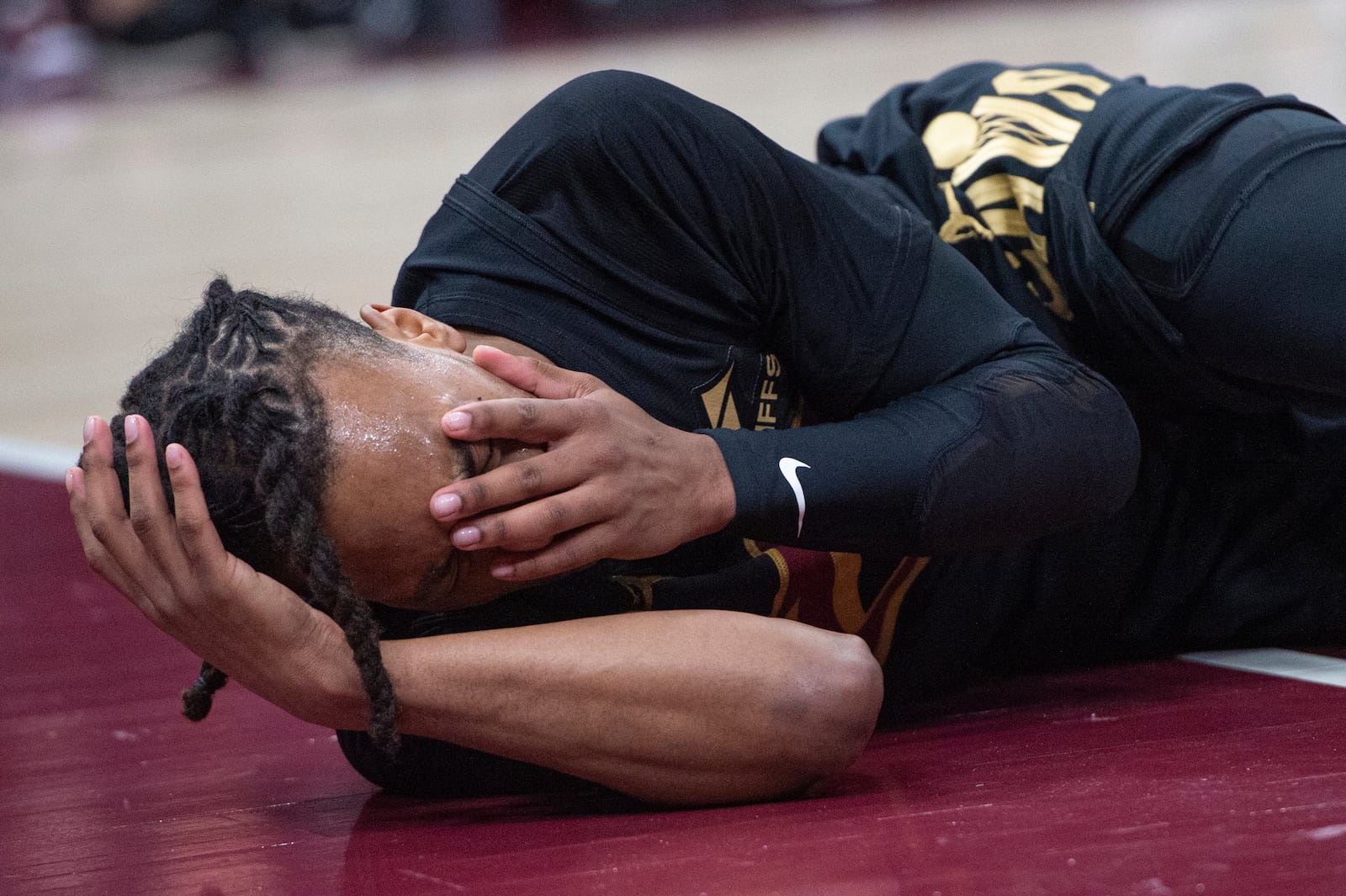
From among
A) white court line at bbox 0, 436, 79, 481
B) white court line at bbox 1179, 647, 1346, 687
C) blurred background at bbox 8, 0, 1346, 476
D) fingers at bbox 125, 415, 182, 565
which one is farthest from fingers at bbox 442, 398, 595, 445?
blurred background at bbox 8, 0, 1346, 476

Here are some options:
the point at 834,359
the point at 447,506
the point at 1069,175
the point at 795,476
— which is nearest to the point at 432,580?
the point at 447,506

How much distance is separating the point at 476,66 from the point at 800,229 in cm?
944

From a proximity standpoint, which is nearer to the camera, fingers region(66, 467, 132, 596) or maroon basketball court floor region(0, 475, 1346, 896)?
maroon basketball court floor region(0, 475, 1346, 896)

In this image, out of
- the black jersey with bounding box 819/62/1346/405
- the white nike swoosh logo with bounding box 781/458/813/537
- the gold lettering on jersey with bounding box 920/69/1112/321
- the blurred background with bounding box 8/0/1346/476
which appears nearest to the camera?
the white nike swoosh logo with bounding box 781/458/813/537

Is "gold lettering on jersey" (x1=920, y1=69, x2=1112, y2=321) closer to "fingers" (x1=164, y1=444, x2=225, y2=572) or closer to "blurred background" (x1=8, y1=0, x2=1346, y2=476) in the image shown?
"fingers" (x1=164, y1=444, x2=225, y2=572)

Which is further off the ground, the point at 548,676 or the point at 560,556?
the point at 560,556

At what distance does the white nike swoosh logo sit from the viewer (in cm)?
136

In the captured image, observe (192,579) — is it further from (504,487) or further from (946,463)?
(946,463)

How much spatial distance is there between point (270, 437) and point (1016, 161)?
37.8 inches

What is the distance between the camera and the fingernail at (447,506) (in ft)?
4.08

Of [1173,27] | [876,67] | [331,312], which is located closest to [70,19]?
[876,67]

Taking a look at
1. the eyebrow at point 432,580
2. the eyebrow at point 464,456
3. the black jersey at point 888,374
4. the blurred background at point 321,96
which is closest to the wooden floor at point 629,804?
the black jersey at point 888,374

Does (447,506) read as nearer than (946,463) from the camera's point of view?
Yes

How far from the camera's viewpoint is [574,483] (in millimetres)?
1286
